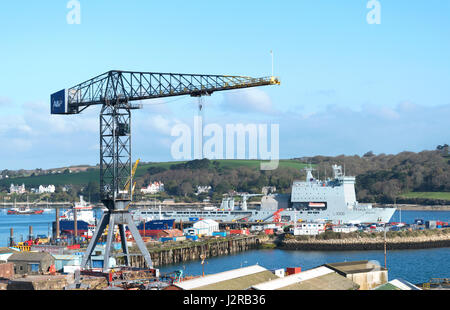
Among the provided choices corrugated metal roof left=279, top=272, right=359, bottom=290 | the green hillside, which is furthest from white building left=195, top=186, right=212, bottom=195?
corrugated metal roof left=279, top=272, right=359, bottom=290

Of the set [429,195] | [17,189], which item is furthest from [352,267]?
[17,189]

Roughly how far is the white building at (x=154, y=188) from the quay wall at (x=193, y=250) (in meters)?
93.7

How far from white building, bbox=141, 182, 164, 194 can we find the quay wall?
3689 inches

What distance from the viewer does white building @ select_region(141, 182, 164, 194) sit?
15538 cm

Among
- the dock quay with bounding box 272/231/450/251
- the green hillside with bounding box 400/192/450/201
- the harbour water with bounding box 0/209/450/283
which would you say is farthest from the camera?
the green hillside with bounding box 400/192/450/201

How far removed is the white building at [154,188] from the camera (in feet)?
510

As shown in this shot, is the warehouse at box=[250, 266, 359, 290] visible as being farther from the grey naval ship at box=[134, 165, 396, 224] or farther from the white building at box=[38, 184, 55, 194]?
the white building at box=[38, 184, 55, 194]

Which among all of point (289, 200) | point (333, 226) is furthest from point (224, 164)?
point (333, 226)

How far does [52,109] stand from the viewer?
35656mm

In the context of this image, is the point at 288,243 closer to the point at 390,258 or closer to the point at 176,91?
the point at 390,258

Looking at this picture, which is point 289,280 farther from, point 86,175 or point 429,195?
point 86,175

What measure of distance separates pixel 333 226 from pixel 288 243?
290 inches
